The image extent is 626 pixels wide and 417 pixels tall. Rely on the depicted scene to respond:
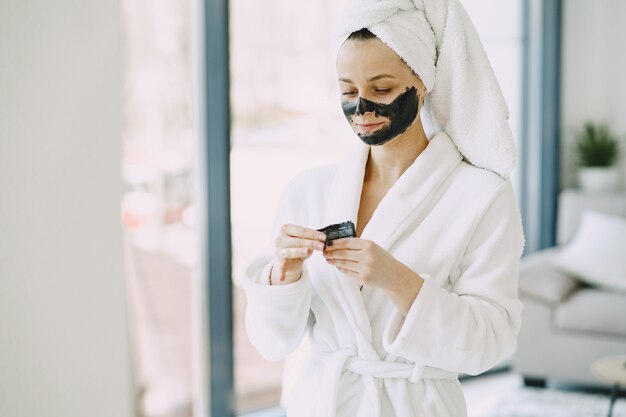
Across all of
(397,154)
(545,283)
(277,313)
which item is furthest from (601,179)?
(277,313)

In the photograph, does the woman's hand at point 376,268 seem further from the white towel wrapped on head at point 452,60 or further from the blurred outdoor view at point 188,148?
the blurred outdoor view at point 188,148

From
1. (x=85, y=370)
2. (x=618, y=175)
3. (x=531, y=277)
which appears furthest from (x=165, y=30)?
(x=618, y=175)

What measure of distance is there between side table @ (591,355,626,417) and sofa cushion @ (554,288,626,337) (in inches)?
16.4

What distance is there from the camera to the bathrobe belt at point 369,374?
1.21m

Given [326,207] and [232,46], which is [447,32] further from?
[232,46]

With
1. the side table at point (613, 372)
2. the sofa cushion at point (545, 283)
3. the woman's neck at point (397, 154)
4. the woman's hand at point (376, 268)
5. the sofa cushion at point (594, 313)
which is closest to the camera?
the woman's hand at point (376, 268)

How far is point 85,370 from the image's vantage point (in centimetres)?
172

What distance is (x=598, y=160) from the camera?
4.12m

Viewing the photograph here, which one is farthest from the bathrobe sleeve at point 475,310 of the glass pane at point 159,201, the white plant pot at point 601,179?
the white plant pot at point 601,179

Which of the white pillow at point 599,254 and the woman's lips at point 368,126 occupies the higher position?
the woman's lips at point 368,126

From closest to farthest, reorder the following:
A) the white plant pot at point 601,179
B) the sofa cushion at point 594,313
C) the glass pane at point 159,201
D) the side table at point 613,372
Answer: the glass pane at point 159,201 → the side table at point 613,372 → the sofa cushion at point 594,313 → the white plant pot at point 601,179

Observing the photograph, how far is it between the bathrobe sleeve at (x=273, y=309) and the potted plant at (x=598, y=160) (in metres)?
3.25

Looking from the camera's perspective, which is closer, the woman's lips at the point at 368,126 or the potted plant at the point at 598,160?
the woman's lips at the point at 368,126

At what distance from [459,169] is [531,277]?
2.33m
